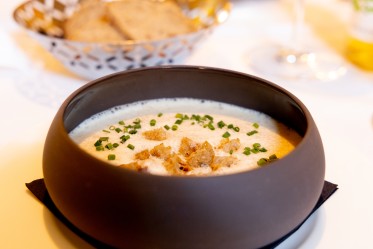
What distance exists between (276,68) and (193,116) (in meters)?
0.63

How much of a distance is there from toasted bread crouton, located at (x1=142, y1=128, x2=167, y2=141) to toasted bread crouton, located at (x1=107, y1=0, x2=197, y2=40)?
0.51 m

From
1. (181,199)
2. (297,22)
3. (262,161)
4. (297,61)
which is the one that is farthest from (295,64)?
(181,199)

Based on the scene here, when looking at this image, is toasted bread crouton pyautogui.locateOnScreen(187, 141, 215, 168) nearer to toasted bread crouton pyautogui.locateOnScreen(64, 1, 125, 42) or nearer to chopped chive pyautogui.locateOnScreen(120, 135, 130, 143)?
chopped chive pyautogui.locateOnScreen(120, 135, 130, 143)

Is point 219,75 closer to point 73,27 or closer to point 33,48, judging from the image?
point 73,27

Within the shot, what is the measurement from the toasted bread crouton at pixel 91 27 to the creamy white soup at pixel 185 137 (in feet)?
1.41

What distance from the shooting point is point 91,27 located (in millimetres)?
1316

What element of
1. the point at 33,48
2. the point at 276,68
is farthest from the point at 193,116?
the point at 33,48

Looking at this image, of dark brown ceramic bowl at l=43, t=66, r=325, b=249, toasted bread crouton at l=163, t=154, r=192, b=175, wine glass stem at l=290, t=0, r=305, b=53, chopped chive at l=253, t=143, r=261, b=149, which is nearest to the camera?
dark brown ceramic bowl at l=43, t=66, r=325, b=249

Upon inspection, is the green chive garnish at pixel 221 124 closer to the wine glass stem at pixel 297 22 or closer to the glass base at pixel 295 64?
the glass base at pixel 295 64

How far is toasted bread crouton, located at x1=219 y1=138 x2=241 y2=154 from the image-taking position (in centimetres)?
78

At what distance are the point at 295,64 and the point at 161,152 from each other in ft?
2.84

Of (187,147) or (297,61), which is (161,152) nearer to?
(187,147)

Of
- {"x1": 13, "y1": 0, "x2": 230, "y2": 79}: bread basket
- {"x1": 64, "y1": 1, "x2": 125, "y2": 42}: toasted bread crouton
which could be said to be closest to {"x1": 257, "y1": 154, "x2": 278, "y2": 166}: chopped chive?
{"x1": 13, "y1": 0, "x2": 230, "y2": 79}: bread basket

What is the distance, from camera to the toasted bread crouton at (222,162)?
2.39 ft
